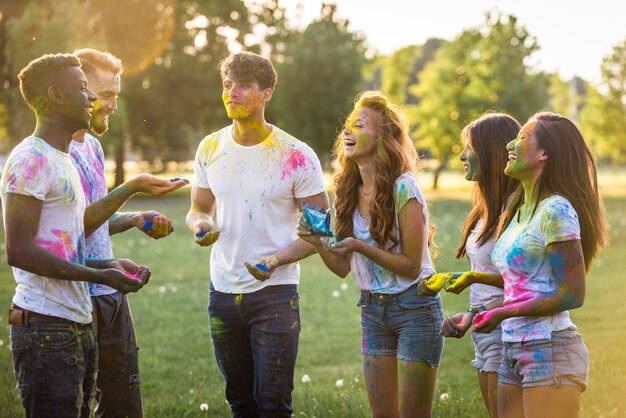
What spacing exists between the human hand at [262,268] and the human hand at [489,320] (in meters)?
1.28

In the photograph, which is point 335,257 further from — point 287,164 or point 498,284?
point 498,284

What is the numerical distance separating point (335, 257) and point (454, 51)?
175 ft

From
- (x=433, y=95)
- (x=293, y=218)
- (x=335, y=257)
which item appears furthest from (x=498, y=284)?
(x=433, y=95)

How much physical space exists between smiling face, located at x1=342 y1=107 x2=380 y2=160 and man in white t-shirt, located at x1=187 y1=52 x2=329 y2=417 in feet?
0.81

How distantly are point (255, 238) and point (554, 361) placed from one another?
6.28 feet

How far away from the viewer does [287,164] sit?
5043mm

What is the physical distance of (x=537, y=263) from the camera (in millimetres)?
4039

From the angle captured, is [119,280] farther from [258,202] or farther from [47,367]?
[258,202]

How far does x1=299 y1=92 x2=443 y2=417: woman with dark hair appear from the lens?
468cm

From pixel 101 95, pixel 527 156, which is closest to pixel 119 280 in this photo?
pixel 101 95

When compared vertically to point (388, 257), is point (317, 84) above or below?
above

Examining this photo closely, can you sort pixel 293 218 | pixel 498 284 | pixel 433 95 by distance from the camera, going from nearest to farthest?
pixel 498 284
pixel 293 218
pixel 433 95

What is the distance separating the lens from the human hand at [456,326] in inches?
168

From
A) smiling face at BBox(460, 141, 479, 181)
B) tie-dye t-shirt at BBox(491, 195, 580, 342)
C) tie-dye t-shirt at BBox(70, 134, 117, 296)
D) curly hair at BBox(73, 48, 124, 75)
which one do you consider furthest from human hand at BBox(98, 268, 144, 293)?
smiling face at BBox(460, 141, 479, 181)
